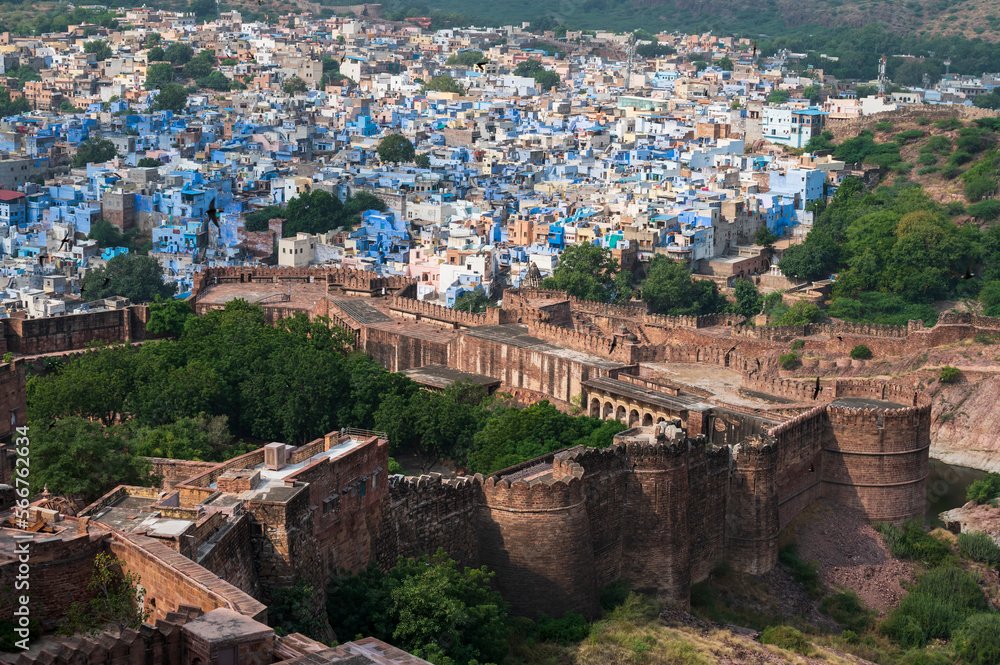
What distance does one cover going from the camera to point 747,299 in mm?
45625

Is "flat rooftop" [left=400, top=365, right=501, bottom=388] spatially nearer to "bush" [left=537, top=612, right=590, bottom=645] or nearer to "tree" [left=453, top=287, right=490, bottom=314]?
"bush" [left=537, top=612, right=590, bottom=645]

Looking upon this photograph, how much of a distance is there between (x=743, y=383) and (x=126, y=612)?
1776 centimetres

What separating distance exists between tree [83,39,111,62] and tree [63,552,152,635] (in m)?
91.0

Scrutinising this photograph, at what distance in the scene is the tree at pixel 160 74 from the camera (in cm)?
9262

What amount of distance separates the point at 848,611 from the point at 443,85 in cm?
7289

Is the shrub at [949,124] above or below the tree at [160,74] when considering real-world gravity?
above

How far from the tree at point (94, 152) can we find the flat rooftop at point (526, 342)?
38.3 m

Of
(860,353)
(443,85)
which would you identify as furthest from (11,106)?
(860,353)

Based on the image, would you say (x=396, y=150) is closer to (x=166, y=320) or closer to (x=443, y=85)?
(x=443, y=85)

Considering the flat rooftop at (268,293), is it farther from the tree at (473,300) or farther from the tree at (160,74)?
the tree at (160,74)

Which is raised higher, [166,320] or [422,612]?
[422,612]

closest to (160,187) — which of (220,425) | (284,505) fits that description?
(220,425)

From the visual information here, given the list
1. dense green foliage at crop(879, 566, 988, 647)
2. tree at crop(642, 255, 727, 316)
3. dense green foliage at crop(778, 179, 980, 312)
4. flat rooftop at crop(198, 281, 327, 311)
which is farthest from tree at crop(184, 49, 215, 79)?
dense green foliage at crop(879, 566, 988, 647)

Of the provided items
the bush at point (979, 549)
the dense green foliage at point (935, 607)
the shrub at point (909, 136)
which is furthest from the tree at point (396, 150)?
the dense green foliage at point (935, 607)
